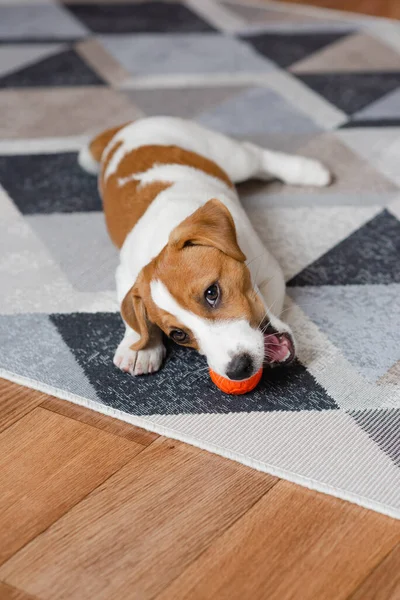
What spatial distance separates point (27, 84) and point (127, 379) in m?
1.94

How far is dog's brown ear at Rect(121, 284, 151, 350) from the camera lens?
79.7 inches

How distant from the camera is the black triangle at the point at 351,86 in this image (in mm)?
3371

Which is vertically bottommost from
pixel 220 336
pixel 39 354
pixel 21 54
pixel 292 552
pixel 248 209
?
pixel 21 54

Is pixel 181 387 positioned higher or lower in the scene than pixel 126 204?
lower

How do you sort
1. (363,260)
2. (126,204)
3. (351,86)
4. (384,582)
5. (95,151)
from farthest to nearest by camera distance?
(351,86)
(95,151)
(363,260)
(126,204)
(384,582)

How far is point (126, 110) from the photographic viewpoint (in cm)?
342

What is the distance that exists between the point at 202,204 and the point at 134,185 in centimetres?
25

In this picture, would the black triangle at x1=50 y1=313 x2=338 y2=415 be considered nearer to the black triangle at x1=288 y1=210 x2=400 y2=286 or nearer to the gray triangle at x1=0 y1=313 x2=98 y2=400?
the gray triangle at x1=0 y1=313 x2=98 y2=400

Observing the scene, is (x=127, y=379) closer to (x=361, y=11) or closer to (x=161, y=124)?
(x=161, y=124)

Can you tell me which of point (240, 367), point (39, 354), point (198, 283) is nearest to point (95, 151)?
point (39, 354)

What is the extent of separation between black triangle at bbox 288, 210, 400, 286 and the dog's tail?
0.78 meters

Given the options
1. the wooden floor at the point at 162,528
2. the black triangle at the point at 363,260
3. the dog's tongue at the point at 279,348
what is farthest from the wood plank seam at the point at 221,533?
the black triangle at the point at 363,260

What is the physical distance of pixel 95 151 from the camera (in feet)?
9.47

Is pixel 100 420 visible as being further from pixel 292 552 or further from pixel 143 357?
pixel 292 552
